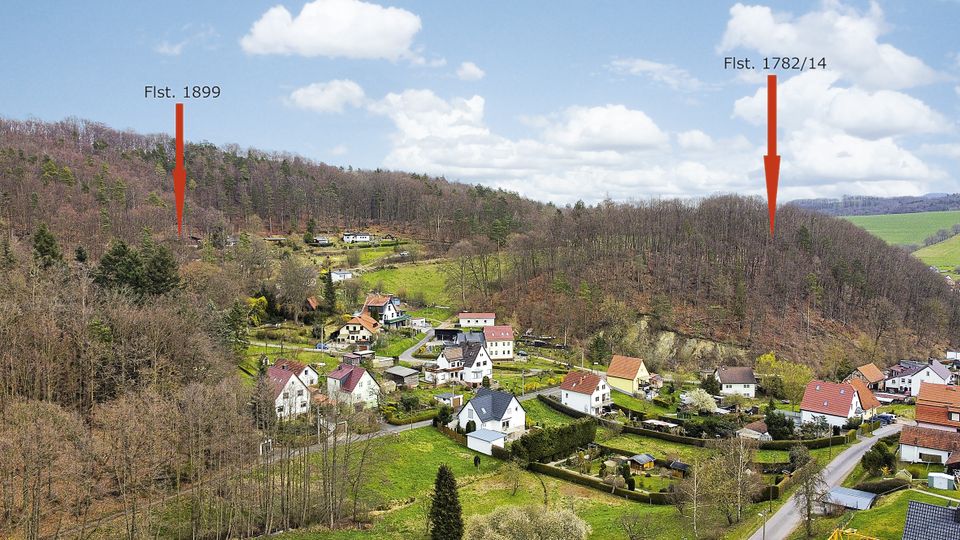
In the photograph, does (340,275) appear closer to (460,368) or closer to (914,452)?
(460,368)

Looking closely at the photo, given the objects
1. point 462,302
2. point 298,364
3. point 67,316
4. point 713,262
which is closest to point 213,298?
point 298,364

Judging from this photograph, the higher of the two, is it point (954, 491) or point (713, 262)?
point (713, 262)

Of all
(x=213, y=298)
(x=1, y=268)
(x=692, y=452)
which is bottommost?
(x=692, y=452)

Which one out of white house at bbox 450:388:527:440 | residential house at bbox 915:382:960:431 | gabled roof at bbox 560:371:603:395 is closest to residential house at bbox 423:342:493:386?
gabled roof at bbox 560:371:603:395

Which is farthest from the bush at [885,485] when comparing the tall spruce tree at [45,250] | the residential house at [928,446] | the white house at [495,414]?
the tall spruce tree at [45,250]

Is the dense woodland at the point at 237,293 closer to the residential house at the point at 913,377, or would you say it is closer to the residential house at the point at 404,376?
the residential house at the point at 913,377

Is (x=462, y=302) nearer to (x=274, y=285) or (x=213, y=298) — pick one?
(x=274, y=285)

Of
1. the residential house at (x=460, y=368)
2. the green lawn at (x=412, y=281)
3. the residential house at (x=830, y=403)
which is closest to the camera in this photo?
the residential house at (x=830, y=403)
